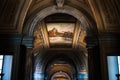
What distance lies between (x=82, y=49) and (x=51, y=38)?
2.83 metres

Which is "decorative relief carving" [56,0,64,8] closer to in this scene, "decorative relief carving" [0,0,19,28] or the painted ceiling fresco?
"decorative relief carving" [0,0,19,28]

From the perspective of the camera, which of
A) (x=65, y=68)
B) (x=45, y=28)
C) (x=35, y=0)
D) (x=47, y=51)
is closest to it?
(x=35, y=0)

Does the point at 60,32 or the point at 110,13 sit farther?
the point at 60,32

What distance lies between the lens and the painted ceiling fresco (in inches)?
559

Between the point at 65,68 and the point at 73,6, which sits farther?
the point at 65,68

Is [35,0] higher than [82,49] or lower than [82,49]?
higher

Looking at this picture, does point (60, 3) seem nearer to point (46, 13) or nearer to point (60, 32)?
point (46, 13)

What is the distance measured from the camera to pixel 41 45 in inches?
666

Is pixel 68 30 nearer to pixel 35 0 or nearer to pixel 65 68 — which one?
pixel 35 0

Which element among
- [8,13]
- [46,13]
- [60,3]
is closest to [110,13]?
[60,3]

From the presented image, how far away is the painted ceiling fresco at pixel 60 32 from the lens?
14.2 metres

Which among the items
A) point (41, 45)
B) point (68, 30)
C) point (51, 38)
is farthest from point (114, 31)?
point (41, 45)

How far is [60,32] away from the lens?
608 inches

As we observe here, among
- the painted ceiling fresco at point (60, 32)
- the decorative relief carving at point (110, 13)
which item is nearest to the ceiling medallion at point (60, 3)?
the decorative relief carving at point (110, 13)
